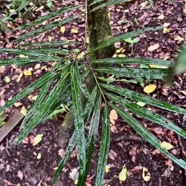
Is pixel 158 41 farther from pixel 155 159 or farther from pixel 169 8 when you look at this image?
pixel 155 159

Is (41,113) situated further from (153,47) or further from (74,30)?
(74,30)

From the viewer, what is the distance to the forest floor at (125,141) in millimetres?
1537

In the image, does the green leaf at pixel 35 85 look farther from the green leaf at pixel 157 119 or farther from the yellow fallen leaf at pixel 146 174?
the yellow fallen leaf at pixel 146 174

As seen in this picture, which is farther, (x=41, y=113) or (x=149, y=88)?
(x=149, y=88)

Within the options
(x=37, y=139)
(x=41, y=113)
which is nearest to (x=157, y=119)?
(x=41, y=113)

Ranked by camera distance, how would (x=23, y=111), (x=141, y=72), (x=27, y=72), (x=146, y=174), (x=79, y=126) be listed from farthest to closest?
(x=27, y=72), (x=23, y=111), (x=146, y=174), (x=141, y=72), (x=79, y=126)

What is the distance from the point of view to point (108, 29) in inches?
67.6

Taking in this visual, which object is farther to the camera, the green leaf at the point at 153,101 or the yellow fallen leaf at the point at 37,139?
the yellow fallen leaf at the point at 37,139

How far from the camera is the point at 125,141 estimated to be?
1651mm

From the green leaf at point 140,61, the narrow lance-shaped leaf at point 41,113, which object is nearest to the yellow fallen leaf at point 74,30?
the green leaf at point 140,61

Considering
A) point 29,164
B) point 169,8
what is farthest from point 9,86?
point 169,8

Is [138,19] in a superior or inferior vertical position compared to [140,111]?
superior

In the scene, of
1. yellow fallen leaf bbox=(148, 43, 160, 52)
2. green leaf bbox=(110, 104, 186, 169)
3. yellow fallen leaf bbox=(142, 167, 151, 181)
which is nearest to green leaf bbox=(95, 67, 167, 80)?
green leaf bbox=(110, 104, 186, 169)

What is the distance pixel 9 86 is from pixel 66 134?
723 mm
